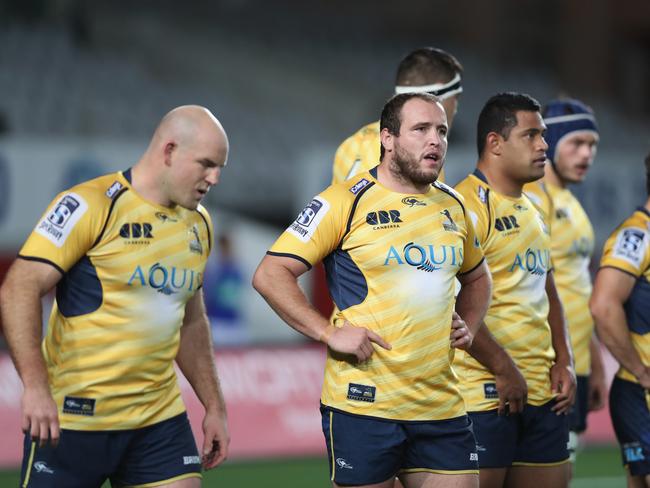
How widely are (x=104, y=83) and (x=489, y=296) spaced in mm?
16596

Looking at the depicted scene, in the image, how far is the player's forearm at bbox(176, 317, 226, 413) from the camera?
536cm

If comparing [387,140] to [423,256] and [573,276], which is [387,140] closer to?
[423,256]

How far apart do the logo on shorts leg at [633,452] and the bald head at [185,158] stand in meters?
2.76

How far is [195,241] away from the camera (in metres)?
5.22

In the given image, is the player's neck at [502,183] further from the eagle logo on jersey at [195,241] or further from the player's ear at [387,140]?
the eagle logo on jersey at [195,241]

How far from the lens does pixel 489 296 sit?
17.1 feet

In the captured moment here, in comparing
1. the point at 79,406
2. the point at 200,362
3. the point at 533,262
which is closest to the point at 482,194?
the point at 533,262

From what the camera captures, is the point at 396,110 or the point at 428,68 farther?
the point at 428,68

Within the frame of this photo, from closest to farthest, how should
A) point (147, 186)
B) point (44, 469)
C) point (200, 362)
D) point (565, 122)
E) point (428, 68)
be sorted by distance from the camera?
point (44, 469)
point (147, 186)
point (200, 362)
point (428, 68)
point (565, 122)

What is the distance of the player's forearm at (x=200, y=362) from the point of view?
536 cm

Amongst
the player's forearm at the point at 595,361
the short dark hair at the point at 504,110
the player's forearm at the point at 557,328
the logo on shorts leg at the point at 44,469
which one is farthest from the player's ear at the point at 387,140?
the player's forearm at the point at 595,361

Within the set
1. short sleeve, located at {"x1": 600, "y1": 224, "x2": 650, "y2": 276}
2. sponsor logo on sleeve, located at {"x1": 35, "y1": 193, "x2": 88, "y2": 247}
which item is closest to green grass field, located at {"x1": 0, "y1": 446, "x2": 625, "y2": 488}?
short sleeve, located at {"x1": 600, "y1": 224, "x2": 650, "y2": 276}

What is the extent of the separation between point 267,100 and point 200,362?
1857cm

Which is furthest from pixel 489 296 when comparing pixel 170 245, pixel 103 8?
pixel 103 8
